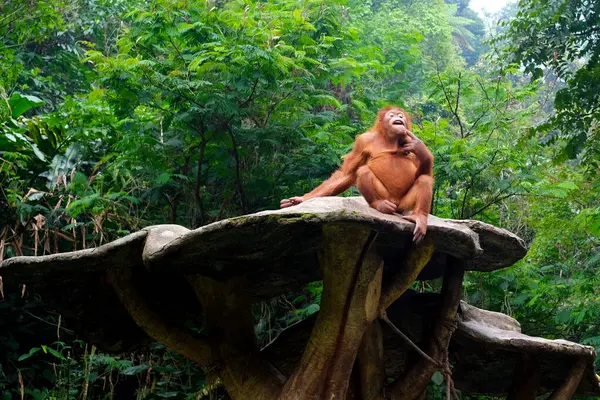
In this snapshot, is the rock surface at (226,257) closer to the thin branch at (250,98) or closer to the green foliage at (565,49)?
the thin branch at (250,98)

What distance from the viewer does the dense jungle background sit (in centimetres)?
641

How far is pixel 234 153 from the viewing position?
6.72m

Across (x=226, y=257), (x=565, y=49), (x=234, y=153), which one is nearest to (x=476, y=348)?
(x=226, y=257)

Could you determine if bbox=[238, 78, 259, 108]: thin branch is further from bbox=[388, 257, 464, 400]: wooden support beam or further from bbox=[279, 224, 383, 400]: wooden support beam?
bbox=[279, 224, 383, 400]: wooden support beam

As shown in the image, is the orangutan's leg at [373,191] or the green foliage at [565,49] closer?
the orangutan's leg at [373,191]

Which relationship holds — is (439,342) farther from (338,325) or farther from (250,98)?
(250,98)

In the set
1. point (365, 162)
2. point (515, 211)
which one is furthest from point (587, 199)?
point (365, 162)

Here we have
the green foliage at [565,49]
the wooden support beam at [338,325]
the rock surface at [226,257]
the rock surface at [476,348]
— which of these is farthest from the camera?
the green foliage at [565,49]

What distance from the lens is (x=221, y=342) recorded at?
4.22 meters

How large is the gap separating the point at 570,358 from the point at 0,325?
546cm

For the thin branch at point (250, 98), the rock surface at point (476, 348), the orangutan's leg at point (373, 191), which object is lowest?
the rock surface at point (476, 348)

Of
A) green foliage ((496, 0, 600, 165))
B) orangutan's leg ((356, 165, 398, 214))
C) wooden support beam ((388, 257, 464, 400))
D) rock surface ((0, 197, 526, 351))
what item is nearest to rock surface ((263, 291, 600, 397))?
wooden support beam ((388, 257, 464, 400))

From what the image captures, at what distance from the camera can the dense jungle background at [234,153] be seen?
21.0 feet

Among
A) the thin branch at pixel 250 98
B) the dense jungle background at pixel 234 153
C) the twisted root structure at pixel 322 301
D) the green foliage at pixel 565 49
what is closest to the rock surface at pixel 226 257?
the twisted root structure at pixel 322 301
